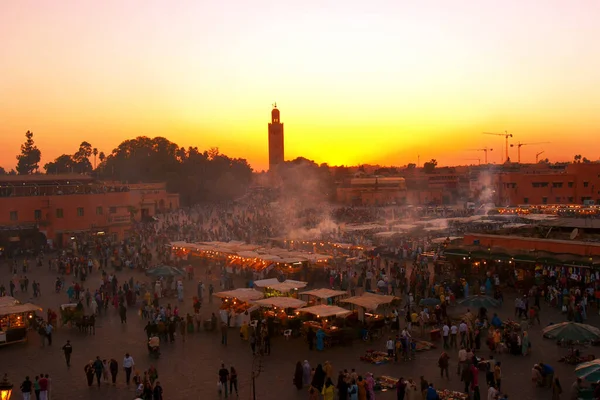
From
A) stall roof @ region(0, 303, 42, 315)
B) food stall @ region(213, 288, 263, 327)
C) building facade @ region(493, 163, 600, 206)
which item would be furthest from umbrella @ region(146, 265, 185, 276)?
building facade @ region(493, 163, 600, 206)

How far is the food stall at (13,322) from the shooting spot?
51.2 ft

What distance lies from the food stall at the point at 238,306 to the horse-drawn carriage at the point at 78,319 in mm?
3705

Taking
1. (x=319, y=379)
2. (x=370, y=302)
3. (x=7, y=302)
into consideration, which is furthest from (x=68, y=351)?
(x=370, y=302)

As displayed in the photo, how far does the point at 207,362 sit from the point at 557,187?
178 feet

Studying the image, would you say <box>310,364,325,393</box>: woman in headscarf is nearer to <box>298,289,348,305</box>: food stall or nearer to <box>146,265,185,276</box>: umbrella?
<box>298,289,348,305</box>: food stall

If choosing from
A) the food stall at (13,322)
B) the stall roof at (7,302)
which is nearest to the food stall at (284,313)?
the food stall at (13,322)

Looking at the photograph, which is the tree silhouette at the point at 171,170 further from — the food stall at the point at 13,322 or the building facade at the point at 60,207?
the food stall at the point at 13,322

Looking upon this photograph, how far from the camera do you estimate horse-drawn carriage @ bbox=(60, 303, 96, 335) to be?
16.9m

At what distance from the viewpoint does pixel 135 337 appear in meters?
16.4

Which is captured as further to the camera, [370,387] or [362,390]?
[370,387]

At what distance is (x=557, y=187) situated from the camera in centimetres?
5972

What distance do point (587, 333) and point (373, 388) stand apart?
185 inches

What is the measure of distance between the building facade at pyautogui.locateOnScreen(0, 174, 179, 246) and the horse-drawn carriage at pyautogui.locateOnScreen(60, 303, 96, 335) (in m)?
19.2

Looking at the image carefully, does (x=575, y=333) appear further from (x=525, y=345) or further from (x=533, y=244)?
(x=533, y=244)
